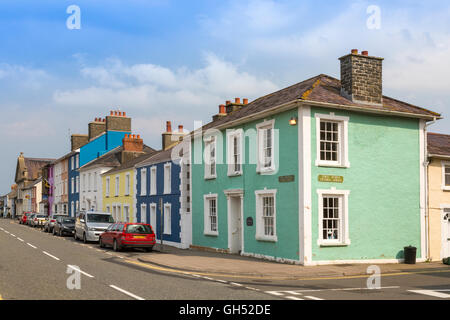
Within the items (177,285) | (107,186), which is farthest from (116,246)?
(107,186)

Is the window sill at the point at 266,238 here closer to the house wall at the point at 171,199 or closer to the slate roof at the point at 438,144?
the slate roof at the point at 438,144

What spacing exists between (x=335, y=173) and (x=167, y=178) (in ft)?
47.4

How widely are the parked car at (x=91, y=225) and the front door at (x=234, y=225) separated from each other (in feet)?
34.0

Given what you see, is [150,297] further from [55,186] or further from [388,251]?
[55,186]

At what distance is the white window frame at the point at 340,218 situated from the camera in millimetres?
19531

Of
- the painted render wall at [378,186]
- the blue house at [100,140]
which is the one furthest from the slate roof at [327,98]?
the blue house at [100,140]

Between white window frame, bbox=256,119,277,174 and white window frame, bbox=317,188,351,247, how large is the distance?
2.53m

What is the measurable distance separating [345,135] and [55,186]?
188 ft

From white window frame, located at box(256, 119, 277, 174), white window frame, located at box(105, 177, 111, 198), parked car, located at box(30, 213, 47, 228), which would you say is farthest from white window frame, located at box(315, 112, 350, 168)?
parked car, located at box(30, 213, 47, 228)

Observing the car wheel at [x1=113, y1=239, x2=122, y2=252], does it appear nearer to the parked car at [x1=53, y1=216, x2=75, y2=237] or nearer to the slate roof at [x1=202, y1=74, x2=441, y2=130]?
the slate roof at [x1=202, y1=74, x2=441, y2=130]

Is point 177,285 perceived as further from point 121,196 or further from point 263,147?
point 121,196

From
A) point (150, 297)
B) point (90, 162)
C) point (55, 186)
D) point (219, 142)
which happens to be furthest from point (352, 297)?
point (55, 186)

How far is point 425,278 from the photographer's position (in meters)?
16.1

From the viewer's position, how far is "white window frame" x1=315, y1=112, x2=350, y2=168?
1990cm
